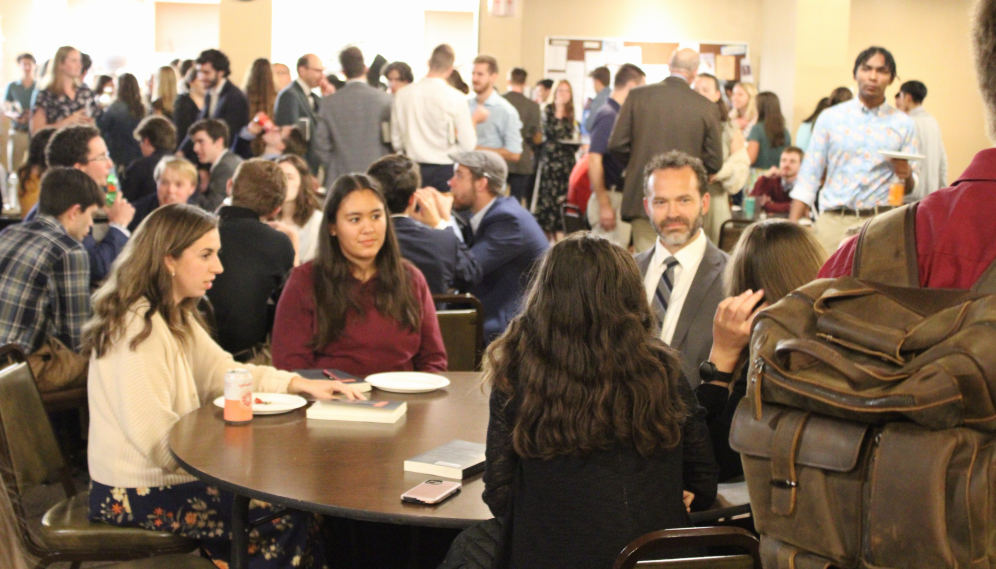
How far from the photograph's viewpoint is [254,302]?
3.93 m

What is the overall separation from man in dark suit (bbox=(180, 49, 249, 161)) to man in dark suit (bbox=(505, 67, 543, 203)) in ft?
8.13

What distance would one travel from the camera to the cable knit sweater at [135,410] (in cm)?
241

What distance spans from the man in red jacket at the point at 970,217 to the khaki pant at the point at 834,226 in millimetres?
4173

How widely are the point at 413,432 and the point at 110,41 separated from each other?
1338cm

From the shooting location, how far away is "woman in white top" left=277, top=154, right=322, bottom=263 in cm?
477

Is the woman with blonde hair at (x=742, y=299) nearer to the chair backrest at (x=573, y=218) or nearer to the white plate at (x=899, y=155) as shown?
the white plate at (x=899, y=155)

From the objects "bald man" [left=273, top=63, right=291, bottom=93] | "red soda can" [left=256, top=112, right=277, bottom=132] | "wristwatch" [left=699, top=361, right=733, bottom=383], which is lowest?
"wristwatch" [left=699, top=361, right=733, bottom=383]

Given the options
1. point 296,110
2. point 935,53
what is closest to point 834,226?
point 296,110

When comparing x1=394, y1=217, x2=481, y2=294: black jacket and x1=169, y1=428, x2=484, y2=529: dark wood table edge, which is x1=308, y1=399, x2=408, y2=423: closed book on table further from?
x1=394, y1=217, x2=481, y2=294: black jacket

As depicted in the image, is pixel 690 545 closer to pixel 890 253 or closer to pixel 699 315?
pixel 890 253

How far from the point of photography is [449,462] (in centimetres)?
208

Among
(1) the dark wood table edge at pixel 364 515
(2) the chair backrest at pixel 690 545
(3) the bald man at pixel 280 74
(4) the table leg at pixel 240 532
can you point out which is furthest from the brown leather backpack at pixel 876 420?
(3) the bald man at pixel 280 74

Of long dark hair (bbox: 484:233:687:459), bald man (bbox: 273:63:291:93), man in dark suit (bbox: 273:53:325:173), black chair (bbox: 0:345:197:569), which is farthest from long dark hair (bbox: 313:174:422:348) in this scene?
bald man (bbox: 273:63:291:93)

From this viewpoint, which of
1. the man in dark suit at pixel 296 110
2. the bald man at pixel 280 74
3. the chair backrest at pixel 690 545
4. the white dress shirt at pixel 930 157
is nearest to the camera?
the chair backrest at pixel 690 545
